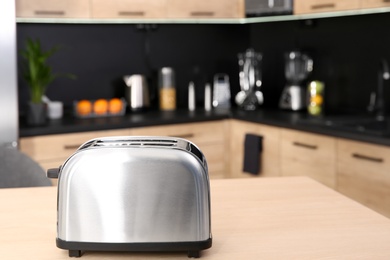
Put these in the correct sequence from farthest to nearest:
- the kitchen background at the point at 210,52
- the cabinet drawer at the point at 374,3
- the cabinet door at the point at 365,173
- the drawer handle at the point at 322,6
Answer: the kitchen background at the point at 210,52 < the drawer handle at the point at 322,6 < the cabinet drawer at the point at 374,3 < the cabinet door at the point at 365,173

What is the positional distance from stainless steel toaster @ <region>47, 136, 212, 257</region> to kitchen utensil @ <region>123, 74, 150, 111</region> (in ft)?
9.49

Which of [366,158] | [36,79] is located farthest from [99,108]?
[366,158]

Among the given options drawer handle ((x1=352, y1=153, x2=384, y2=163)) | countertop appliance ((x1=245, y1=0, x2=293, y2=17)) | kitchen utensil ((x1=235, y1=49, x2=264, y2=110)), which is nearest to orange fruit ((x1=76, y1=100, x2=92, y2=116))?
kitchen utensil ((x1=235, y1=49, x2=264, y2=110))

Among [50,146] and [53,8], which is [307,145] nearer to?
[50,146]

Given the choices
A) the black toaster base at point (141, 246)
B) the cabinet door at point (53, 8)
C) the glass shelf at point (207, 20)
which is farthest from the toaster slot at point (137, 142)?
the cabinet door at point (53, 8)

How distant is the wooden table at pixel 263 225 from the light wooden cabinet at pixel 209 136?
196 centimetres

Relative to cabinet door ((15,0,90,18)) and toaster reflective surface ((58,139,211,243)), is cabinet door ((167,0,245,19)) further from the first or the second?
toaster reflective surface ((58,139,211,243))

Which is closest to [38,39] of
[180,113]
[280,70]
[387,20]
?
[180,113]

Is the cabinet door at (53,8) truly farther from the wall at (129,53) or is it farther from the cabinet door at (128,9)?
the wall at (129,53)

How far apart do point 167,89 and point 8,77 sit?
1.24 meters

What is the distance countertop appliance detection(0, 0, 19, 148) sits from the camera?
138 inches

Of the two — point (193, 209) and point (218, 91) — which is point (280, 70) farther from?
point (193, 209)

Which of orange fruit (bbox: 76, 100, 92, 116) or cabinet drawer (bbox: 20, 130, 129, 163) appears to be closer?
cabinet drawer (bbox: 20, 130, 129, 163)

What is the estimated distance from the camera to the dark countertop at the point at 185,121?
11.6 feet
